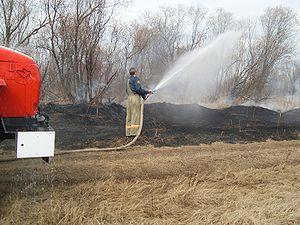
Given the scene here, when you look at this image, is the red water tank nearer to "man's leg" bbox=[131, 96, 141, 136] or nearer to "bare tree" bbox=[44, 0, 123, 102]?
"man's leg" bbox=[131, 96, 141, 136]

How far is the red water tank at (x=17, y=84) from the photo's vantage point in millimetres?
4746

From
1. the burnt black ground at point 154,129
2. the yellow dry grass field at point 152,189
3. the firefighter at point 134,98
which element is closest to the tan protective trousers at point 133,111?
the firefighter at point 134,98

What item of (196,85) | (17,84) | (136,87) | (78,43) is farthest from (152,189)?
(196,85)

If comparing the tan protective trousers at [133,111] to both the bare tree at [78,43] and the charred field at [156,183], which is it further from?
the bare tree at [78,43]

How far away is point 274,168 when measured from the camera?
301 inches

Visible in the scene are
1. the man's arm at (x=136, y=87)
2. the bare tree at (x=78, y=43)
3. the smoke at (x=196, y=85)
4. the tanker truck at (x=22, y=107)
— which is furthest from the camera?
the smoke at (x=196, y=85)

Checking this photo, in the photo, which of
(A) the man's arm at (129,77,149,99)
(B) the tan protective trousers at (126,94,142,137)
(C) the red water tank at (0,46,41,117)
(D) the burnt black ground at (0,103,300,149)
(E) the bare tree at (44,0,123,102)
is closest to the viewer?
(C) the red water tank at (0,46,41,117)

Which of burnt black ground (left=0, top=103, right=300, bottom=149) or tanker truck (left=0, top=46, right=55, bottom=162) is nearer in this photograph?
tanker truck (left=0, top=46, right=55, bottom=162)

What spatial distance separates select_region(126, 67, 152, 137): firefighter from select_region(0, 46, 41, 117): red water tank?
3663mm

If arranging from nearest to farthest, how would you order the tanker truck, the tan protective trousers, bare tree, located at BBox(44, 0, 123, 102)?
the tanker truck < the tan protective trousers < bare tree, located at BBox(44, 0, 123, 102)

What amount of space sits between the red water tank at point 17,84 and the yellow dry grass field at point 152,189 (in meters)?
1.24

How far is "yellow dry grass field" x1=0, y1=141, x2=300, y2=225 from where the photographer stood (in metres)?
4.77

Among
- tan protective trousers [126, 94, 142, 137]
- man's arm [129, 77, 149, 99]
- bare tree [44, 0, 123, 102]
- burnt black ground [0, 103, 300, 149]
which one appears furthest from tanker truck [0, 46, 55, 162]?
bare tree [44, 0, 123, 102]

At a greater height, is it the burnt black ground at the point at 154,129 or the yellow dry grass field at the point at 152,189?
the burnt black ground at the point at 154,129
